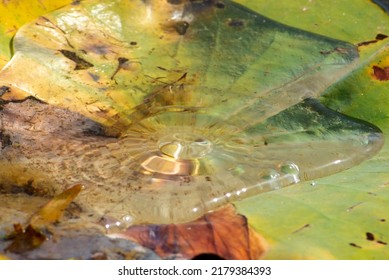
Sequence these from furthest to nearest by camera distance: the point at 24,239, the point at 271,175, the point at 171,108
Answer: the point at 171,108
the point at 271,175
the point at 24,239

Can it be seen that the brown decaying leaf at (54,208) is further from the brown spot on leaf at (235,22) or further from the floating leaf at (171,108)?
the brown spot on leaf at (235,22)

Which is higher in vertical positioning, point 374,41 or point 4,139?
point 374,41

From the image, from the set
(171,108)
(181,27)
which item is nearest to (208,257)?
(171,108)

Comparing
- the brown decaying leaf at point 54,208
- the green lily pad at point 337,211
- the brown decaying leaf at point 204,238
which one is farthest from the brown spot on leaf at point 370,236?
the brown decaying leaf at point 54,208

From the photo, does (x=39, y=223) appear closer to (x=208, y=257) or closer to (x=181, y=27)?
(x=208, y=257)

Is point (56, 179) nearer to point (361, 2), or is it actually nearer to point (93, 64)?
point (93, 64)

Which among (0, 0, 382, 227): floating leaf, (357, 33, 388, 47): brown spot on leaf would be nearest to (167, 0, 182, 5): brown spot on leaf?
(0, 0, 382, 227): floating leaf

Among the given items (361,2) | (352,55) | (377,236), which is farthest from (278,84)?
(377,236)
